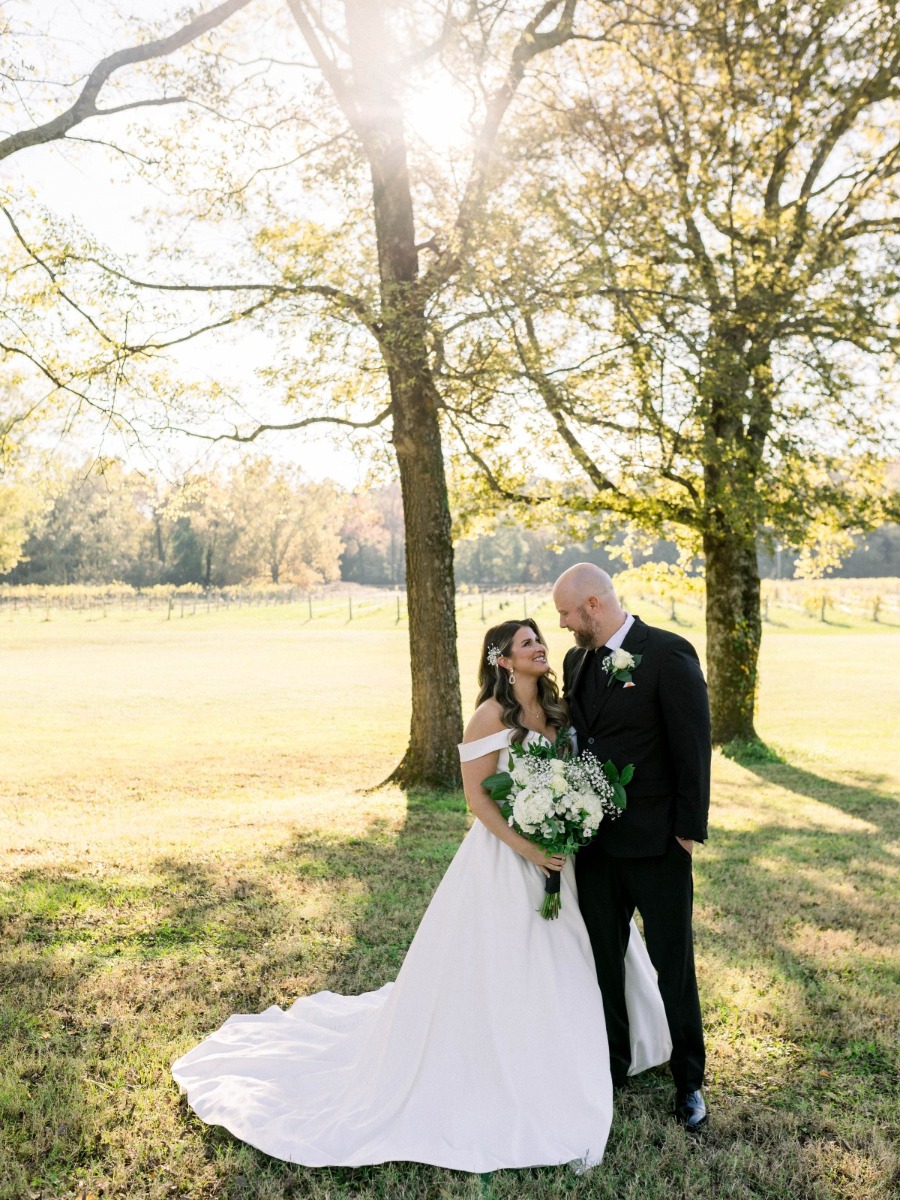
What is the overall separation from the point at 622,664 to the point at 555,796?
0.64m

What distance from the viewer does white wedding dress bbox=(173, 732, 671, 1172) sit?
394cm

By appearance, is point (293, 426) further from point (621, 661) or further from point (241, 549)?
point (241, 549)

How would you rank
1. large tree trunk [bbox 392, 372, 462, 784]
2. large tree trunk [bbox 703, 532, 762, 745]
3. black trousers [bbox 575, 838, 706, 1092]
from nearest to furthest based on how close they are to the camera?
black trousers [bbox 575, 838, 706, 1092]
large tree trunk [bbox 392, 372, 462, 784]
large tree trunk [bbox 703, 532, 762, 745]

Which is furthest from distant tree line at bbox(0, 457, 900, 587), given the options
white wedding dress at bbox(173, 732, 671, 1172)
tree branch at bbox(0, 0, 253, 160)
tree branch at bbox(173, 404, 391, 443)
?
white wedding dress at bbox(173, 732, 671, 1172)

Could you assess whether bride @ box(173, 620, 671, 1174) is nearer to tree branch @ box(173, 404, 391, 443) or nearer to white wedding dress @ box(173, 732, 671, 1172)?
white wedding dress @ box(173, 732, 671, 1172)

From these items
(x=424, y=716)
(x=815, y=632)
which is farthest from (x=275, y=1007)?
(x=815, y=632)

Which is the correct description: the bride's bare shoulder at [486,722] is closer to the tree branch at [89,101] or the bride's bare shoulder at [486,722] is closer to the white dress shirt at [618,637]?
the white dress shirt at [618,637]

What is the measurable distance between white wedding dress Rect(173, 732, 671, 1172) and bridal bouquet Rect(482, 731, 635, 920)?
0.17 meters

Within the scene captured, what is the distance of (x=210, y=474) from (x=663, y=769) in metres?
10.9

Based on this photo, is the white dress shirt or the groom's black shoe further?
the white dress shirt

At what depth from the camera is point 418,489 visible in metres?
11.8

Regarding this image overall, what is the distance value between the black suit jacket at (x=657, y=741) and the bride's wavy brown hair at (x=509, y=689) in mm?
223

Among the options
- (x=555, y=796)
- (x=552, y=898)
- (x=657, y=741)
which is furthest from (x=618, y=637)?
(x=552, y=898)

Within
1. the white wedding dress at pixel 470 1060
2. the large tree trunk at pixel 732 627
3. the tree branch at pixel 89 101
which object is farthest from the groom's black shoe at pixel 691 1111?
the large tree trunk at pixel 732 627
